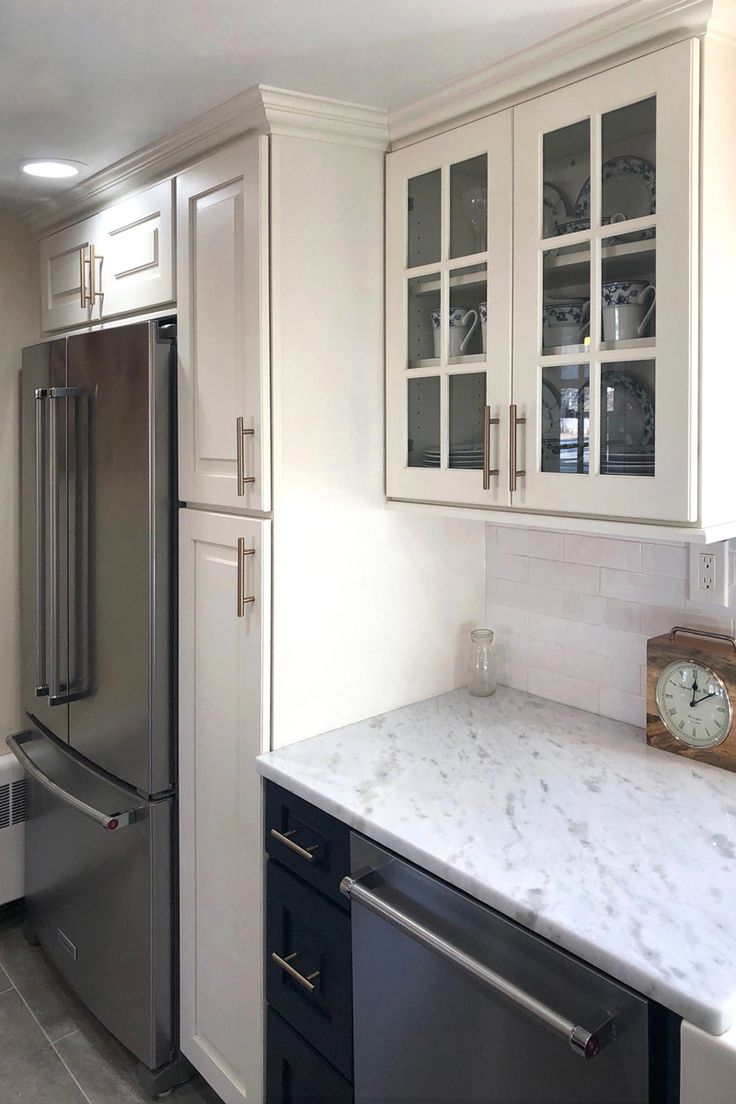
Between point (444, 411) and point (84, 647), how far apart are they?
111 centimetres

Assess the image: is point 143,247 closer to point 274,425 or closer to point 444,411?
point 274,425

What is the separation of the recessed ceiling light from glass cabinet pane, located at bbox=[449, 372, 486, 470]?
1.11 meters

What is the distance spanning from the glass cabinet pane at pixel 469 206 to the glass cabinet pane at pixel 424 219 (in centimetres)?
4

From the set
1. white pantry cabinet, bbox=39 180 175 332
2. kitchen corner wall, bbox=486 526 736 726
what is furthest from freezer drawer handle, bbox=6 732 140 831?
white pantry cabinet, bbox=39 180 175 332

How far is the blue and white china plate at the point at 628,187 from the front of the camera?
4.73 feet

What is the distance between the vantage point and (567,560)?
2043mm

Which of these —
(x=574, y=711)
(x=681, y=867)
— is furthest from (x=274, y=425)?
(x=681, y=867)

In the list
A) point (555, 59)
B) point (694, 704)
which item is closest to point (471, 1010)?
Result: point (694, 704)

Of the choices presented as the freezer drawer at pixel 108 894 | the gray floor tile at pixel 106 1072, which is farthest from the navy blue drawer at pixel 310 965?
the gray floor tile at pixel 106 1072

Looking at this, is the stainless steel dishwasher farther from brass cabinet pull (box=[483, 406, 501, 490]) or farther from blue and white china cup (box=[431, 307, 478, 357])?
blue and white china cup (box=[431, 307, 478, 357])

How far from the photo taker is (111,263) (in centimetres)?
225

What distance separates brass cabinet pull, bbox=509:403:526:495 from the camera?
1658mm

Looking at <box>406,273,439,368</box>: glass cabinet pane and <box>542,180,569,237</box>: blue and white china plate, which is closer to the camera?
<box>542,180,569,237</box>: blue and white china plate

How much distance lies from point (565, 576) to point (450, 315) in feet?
2.18
